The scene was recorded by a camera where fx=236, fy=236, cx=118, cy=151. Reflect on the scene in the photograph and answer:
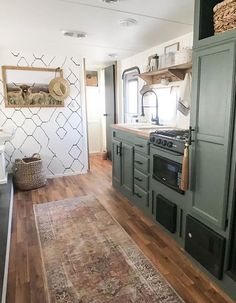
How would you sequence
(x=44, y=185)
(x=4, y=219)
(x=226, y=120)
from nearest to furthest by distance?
(x=226, y=120), (x=4, y=219), (x=44, y=185)

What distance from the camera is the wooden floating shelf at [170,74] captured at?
2.76 metres

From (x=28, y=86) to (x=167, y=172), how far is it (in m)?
2.88

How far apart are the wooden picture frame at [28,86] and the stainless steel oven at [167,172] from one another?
2449mm

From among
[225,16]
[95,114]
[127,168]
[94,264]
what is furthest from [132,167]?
[95,114]

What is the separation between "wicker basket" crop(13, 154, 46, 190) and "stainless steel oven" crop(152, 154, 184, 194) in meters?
2.08

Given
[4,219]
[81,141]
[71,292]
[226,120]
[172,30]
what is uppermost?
[172,30]

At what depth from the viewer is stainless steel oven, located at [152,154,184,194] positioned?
2.14 metres

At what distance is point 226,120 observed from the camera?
1.54 m

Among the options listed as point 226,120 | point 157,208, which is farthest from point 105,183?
point 226,120

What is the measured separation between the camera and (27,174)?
370 centimetres

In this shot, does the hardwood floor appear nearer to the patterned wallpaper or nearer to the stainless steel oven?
the stainless steel oven

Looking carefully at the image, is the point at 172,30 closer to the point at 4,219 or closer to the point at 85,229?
the point at 85,229

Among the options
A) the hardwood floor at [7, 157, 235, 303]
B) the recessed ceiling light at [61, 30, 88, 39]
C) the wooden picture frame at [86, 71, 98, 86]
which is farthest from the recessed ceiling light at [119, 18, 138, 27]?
the wooden picture frame at [86, 71, 98, 86]

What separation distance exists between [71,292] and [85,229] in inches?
34.6
